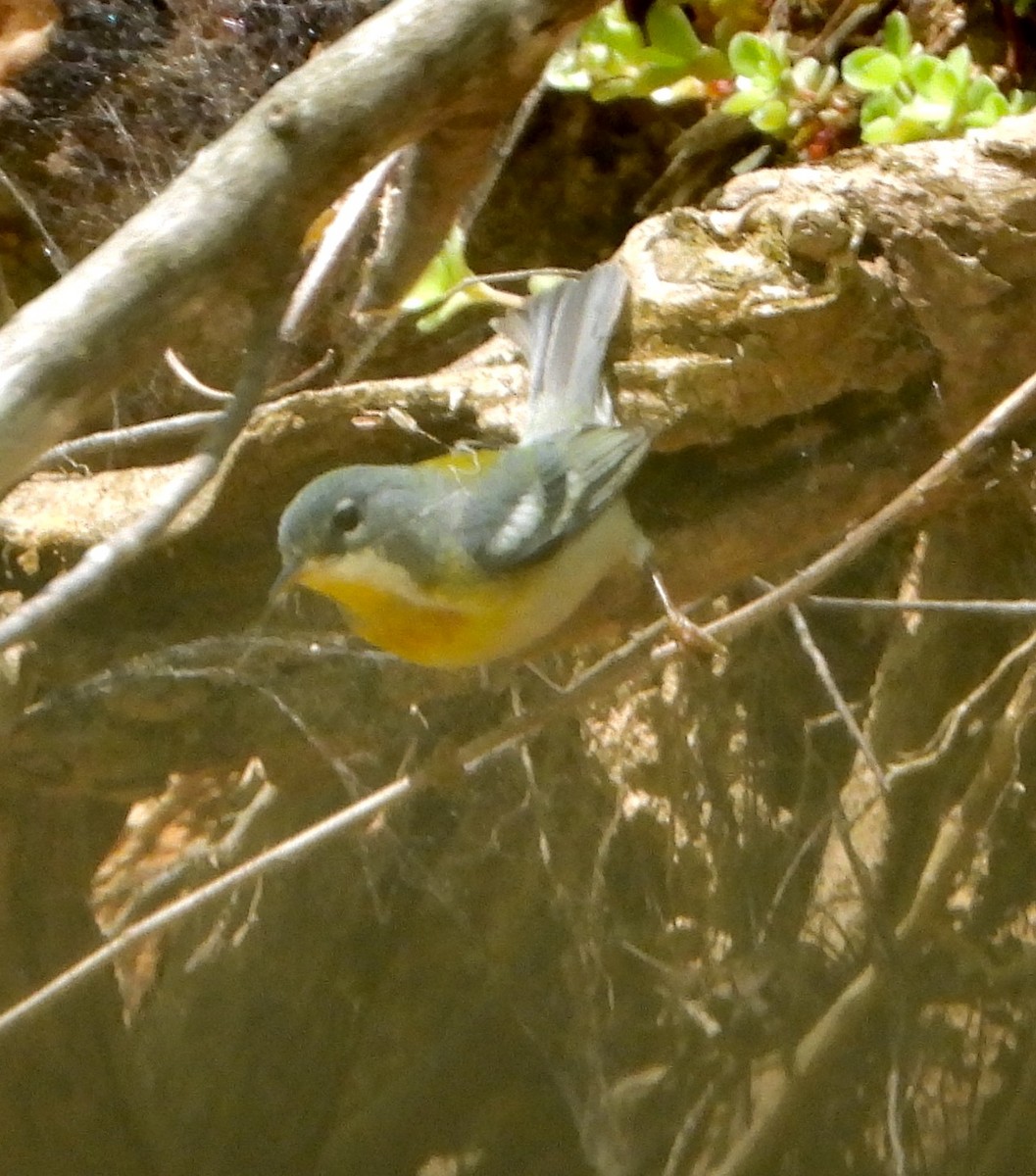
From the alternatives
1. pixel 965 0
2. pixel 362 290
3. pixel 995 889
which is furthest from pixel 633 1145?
pixel 965 0

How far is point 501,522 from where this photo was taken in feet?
5.74

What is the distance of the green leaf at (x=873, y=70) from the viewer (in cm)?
208

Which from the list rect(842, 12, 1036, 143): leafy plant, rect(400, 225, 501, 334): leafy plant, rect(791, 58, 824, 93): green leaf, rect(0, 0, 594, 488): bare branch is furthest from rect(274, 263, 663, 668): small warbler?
rect(791, 58, 824, 93): green leaf

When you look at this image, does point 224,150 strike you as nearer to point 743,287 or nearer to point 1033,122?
point 743,287

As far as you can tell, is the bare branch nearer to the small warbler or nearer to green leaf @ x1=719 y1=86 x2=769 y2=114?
the small warbler

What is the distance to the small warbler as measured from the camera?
1.59 metres

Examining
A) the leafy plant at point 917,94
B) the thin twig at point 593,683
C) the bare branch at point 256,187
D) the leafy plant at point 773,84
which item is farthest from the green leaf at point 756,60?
the thin twig at point 593,683

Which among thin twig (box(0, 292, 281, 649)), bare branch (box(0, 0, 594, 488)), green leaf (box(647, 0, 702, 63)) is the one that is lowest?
green leaf (box(647, 0, 702, 63))

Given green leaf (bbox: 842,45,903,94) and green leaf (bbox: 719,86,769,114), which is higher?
green leaf (bbox: 842,45,903,94)

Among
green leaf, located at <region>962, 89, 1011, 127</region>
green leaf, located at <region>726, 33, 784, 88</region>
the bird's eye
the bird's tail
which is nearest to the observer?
the bird's eye

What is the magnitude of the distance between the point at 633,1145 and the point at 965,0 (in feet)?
8.07

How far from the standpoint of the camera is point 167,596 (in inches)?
78.2

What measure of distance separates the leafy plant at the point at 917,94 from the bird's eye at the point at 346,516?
113 cm

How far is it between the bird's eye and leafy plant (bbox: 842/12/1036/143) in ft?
→ 3.71
